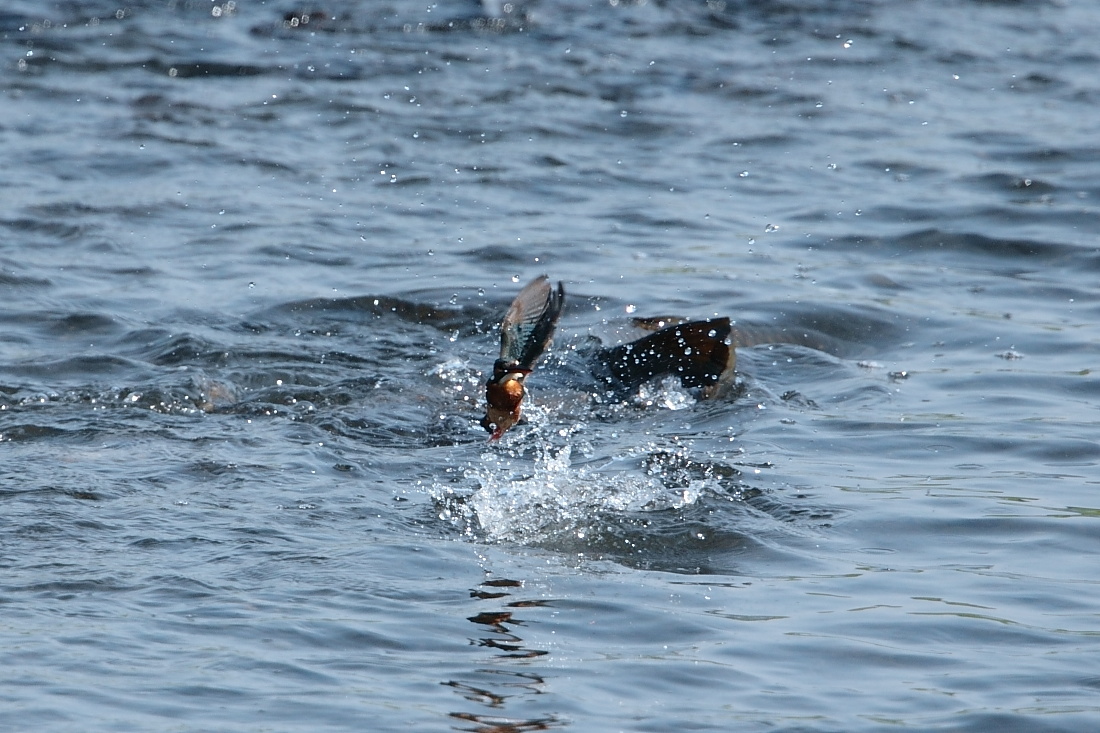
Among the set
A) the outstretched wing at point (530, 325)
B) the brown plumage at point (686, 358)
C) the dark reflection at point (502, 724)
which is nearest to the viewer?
the dark reflection at point (502, 724)

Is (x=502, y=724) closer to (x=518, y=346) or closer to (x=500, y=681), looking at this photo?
(x=500, y=681)

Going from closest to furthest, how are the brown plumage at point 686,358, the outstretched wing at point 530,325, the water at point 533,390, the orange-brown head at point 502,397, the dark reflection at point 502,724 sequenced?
the dark reflection at point 502,724, the water at point 533,390, the orange-brown head at point 502,397, the outstretched wing at point 530,325, the brown plumage at point 686,358

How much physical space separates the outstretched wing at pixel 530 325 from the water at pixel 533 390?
48cm

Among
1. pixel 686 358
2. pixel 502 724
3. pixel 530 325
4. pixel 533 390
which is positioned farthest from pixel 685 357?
pixel 502 724

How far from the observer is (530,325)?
16.0ft

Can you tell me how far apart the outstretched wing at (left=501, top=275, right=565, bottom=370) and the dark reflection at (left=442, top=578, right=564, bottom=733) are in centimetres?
81

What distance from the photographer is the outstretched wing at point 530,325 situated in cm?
477

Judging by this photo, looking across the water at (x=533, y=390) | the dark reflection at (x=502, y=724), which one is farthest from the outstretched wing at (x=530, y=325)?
the dark reflection at (x=502, y=724)

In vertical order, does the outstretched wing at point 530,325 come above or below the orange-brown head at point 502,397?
above

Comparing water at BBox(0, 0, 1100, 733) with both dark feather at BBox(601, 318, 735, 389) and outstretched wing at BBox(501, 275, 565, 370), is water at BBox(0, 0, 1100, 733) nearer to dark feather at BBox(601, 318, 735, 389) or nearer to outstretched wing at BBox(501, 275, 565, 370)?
dark feather at BBox(601, 318, 735, 389)

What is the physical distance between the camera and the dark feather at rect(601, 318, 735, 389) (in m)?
6.35

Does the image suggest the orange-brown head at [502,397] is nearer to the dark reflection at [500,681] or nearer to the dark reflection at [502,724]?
the dark reflection at [500,681]

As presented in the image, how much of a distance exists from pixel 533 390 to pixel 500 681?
271 cm

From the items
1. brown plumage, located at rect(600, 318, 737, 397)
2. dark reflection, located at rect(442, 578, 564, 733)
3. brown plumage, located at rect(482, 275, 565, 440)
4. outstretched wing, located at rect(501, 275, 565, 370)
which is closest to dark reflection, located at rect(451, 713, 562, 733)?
dark reflection, located at rect(442, 578, 564, 733)
